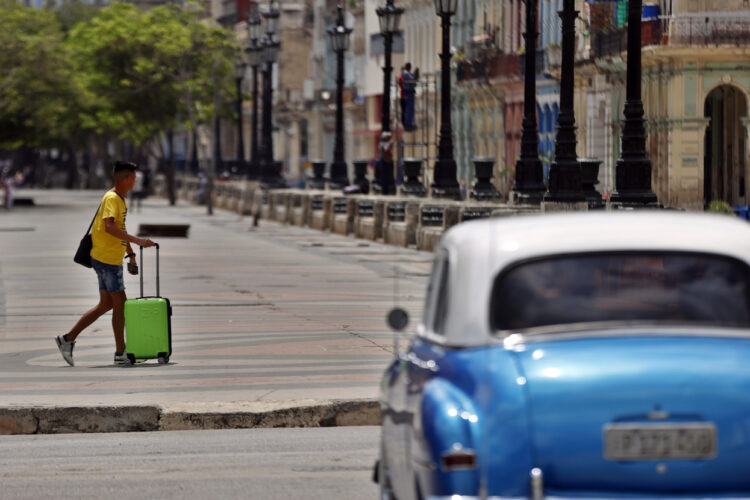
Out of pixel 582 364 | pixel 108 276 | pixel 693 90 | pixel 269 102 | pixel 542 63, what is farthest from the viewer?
pixel 269 102

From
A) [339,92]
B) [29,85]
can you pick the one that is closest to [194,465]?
[339,92]

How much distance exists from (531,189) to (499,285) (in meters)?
26.6

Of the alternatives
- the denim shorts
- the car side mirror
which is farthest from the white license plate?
the denim shorts

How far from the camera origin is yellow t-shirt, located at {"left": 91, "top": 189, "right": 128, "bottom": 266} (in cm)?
1534

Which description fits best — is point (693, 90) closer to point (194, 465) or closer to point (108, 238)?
point (108, 238)

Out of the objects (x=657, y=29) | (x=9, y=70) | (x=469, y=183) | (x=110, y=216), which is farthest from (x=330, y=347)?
(x=9, y=70)

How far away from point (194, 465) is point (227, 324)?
8882 mm

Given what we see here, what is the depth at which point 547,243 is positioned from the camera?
23.3 feet

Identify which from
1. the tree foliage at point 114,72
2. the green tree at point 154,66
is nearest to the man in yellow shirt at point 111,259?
the tree foliage at point 114,72

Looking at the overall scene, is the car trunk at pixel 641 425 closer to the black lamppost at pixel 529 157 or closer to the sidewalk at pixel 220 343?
the sidewalk at pixel 220 343

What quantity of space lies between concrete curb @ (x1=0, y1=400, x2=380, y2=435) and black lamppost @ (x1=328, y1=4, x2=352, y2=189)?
3914 centimetres

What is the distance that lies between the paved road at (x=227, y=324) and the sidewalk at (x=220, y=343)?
19mm

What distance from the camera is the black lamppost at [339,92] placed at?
52.0 metres

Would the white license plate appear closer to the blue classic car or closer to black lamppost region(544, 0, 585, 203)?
the blue classic car
